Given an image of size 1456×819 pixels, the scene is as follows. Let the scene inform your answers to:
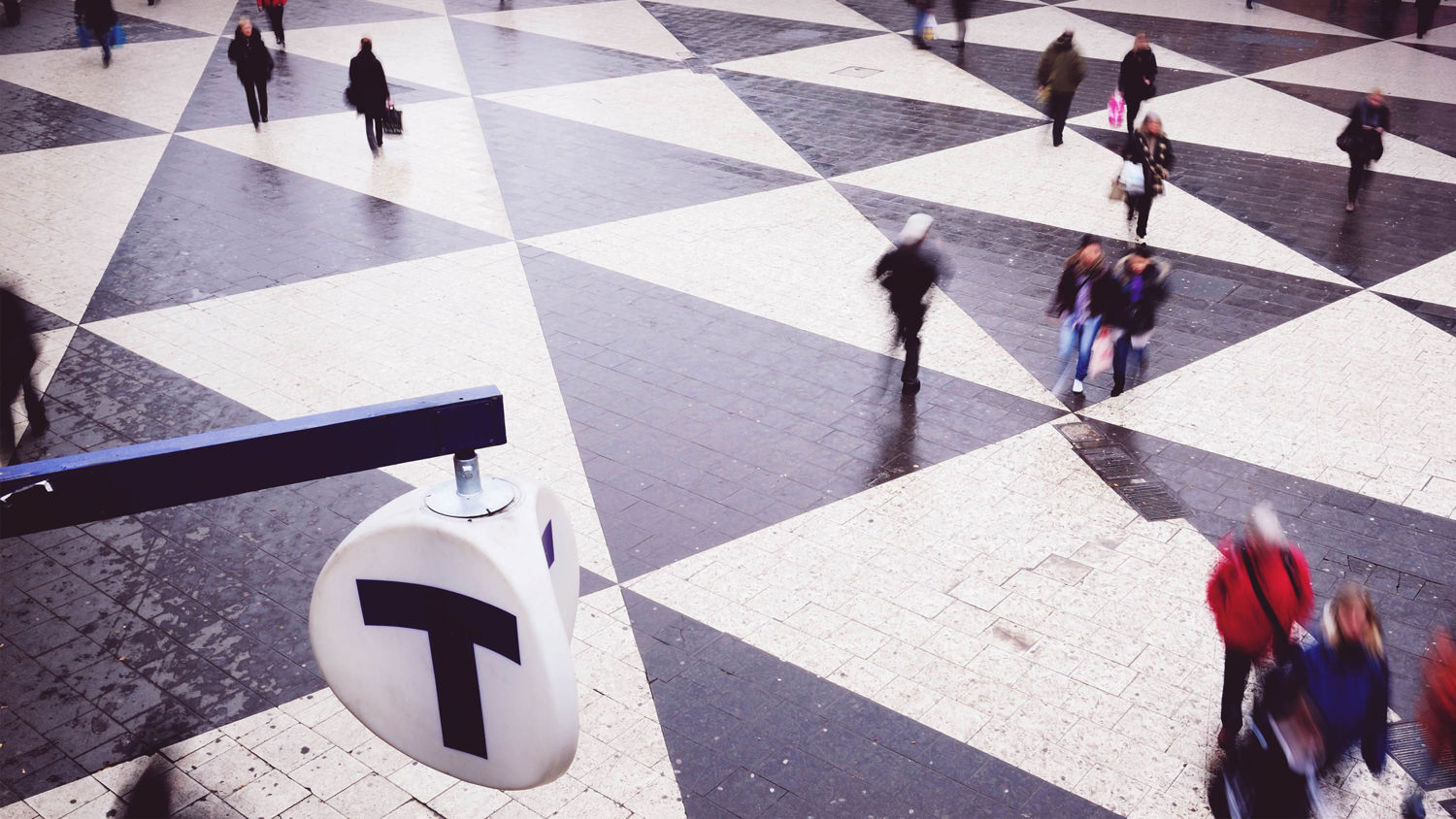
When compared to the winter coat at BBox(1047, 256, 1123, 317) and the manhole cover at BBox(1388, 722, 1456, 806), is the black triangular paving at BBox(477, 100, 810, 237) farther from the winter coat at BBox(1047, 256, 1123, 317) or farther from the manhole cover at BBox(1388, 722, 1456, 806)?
the manhole cover at BBox(1388, 722, 1456, 806)

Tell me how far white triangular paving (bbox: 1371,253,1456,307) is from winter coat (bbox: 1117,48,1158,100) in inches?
187

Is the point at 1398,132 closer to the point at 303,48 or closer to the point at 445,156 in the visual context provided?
the point at 445,156

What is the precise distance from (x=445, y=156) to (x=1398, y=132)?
14.1 metres

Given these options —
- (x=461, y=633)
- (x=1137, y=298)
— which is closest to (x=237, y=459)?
(x=461, y=633)

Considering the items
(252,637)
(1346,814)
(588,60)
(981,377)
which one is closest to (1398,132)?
(981,377)

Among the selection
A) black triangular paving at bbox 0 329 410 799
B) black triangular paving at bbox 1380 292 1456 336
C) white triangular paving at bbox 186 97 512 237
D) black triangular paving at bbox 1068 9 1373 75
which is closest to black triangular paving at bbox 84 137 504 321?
white triangular paving at bbox 186 97 512 237

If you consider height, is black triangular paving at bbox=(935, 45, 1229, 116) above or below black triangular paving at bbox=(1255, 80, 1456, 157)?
above

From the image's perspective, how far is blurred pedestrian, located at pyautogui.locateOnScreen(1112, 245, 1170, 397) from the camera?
9265 millimetres

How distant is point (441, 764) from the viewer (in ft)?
8.66

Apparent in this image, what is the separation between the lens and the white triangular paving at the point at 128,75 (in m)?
17.2

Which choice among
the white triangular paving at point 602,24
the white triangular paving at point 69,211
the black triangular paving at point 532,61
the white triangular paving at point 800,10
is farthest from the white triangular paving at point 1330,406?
the white triangular paving at point 800,10

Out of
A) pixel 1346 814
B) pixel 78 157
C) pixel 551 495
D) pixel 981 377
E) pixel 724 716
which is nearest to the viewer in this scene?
pixel 551 495

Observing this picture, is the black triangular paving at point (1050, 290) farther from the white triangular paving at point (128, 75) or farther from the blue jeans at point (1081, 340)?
the white triangular paving at point (128, 75)

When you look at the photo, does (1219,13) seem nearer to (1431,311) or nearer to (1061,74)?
(1061,74)
